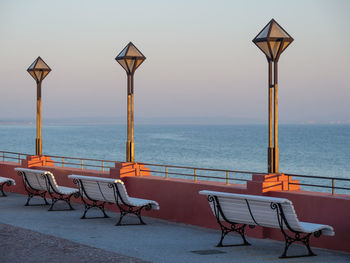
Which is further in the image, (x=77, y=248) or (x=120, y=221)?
(x=120, y=221)

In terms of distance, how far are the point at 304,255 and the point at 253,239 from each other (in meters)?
1.57

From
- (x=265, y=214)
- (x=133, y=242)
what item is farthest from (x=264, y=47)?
(x=133, y=242)

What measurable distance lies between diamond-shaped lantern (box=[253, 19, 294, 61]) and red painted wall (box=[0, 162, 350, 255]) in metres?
2.28

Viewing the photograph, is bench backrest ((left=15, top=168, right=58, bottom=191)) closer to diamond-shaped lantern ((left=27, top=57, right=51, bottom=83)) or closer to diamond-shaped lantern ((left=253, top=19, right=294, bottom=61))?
diamond-shaped lantern ((left=27, top=57, right=51, bottom=83))

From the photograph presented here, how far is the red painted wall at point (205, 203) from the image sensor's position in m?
9.00

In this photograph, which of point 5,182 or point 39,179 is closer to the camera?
point 39,179

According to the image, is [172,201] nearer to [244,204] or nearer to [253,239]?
[253,239]

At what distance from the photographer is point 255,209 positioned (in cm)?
888

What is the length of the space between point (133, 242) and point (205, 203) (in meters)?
2.06

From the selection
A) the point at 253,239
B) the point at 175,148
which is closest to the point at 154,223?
the point at 253,239

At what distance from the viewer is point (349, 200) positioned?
29.0 feet

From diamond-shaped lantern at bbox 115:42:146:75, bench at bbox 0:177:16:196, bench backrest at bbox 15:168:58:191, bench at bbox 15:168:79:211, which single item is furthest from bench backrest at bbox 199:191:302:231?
bench at bbox 0:177:16:196

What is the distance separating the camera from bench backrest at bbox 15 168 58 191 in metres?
13.6

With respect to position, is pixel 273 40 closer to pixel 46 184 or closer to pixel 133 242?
pixel 133 242
